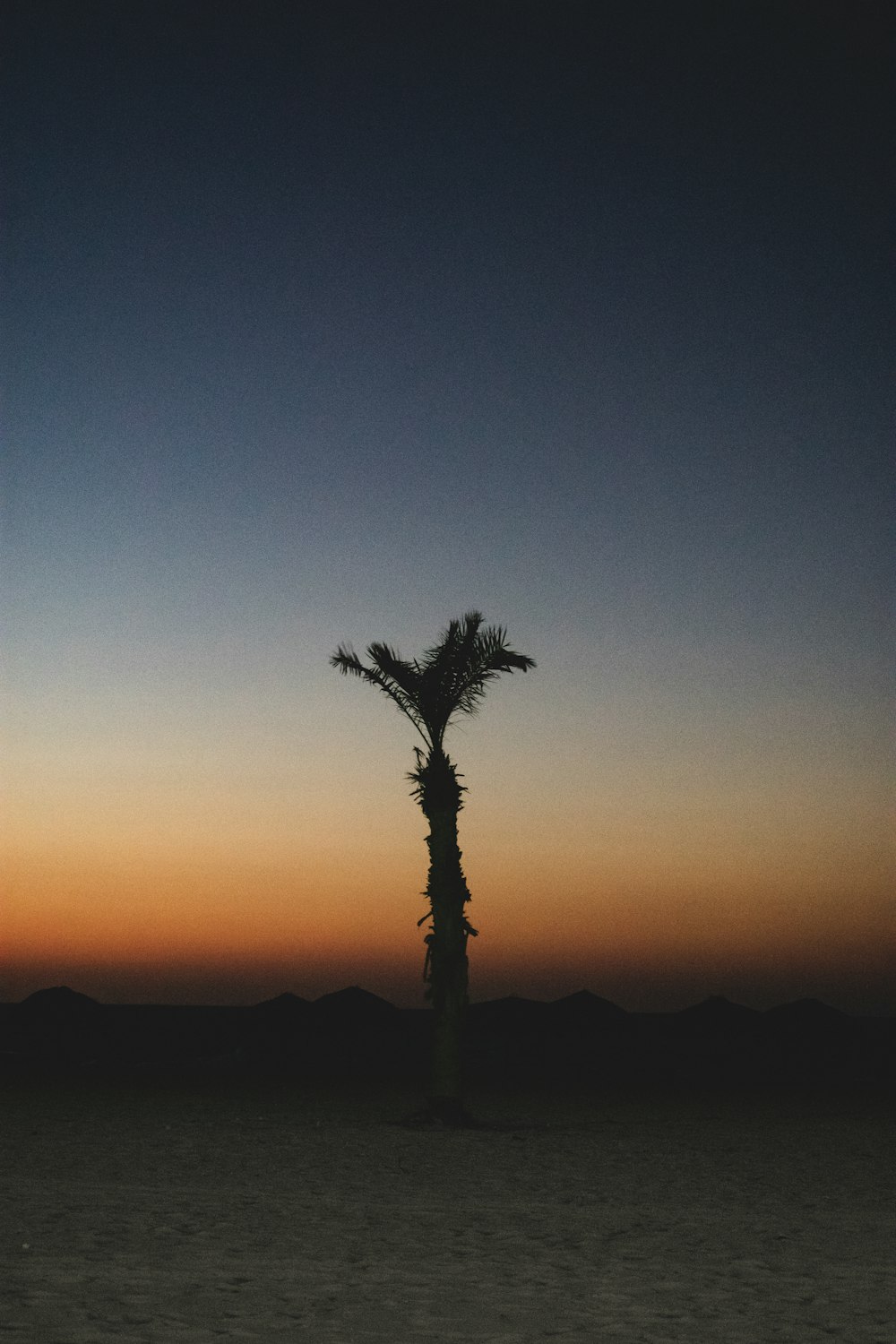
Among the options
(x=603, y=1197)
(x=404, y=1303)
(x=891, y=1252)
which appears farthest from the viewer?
(x=603, y=1197)

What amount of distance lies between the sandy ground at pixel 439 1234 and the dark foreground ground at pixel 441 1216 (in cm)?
4

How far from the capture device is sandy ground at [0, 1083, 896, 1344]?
291 inches

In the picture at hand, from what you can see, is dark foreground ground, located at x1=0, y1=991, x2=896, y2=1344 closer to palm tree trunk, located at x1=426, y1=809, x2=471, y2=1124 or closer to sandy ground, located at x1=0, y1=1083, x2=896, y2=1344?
sandy ground, located at x1=0, y1=1083, x2=896, y2=1344

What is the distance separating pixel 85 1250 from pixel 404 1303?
2689mm

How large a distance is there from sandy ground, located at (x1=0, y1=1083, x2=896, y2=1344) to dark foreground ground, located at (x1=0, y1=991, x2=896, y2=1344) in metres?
0.04

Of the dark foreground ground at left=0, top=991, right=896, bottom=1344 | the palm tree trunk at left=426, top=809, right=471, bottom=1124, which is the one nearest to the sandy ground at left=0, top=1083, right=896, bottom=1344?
the dark foreground ground at left=0, top=991, right=896, bottom=1344

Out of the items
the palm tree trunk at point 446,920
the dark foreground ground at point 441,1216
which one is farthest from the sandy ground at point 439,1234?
the palm tree trunk at point 446,920

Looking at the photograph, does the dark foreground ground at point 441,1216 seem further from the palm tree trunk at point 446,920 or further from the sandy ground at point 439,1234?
the palm tree trunk at point 446,920

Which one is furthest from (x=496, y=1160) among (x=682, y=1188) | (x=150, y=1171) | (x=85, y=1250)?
(x=85, y=1250)

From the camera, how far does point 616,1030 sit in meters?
41.5

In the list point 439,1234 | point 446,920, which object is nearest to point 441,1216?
point 439,1234

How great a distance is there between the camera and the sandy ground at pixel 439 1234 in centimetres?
740

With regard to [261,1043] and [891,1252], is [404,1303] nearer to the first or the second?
[891,1252]

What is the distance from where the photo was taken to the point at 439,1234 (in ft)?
34.3
